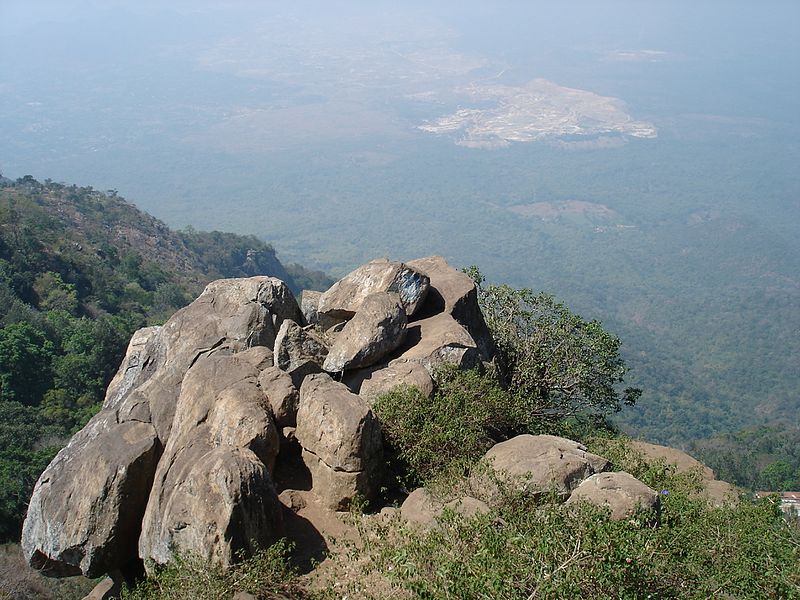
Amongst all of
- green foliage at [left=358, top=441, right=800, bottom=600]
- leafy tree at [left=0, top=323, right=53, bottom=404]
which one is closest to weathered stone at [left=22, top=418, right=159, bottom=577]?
green foliage at [left=358, top=441, right=800, bottom=600]

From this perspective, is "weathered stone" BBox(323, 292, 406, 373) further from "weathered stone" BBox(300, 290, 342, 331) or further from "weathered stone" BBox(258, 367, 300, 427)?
"weathered stone" BBox(300, 290, 342, 331)

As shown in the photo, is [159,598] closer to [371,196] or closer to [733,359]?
[733,359]

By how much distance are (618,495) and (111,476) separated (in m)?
7.98

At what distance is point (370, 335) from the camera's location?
48.3 ft

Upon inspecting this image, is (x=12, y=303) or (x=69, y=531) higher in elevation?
(x=69, y=531)

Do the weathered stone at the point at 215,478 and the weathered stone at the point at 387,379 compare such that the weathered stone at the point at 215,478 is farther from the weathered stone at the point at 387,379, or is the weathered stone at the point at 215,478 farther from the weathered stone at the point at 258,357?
the weathered stone at the point at 387,379

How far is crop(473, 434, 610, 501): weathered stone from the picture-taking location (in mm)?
11109

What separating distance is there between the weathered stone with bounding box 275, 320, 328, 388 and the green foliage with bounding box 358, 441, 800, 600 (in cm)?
439

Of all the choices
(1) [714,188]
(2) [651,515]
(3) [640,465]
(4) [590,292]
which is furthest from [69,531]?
(1) [714,188]

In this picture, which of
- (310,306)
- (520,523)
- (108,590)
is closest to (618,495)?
(520,523)

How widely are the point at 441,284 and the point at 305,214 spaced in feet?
503

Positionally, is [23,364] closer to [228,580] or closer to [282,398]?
[282,398]

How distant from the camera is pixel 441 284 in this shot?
17828mm

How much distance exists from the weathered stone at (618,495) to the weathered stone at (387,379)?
4.09 metres
